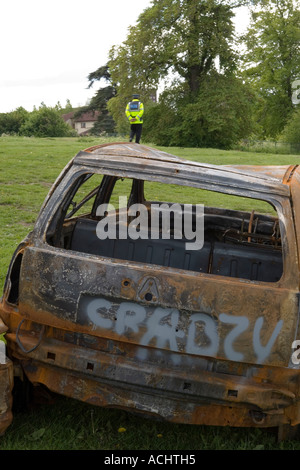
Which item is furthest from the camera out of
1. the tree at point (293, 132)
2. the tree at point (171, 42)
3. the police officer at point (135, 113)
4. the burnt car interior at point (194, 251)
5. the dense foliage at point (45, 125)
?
the dense foliage at point (45, 125)

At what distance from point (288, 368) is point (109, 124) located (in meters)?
61.5

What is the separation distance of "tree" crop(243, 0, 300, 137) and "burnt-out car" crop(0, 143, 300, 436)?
154 feet

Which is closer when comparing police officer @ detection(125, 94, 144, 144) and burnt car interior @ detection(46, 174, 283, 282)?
burnt car interior @ detection(46, 174, 283, 282)

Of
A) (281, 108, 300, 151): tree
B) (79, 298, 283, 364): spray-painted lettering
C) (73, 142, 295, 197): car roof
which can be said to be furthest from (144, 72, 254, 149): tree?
(79, 298, 283, 364): spray-painted lettering

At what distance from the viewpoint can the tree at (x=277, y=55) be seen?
48500 millimetres

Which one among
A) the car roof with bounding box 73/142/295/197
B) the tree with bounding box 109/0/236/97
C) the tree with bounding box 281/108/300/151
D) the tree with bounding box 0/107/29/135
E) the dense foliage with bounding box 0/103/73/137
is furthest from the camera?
the tree with bounding box 0/107/29/135

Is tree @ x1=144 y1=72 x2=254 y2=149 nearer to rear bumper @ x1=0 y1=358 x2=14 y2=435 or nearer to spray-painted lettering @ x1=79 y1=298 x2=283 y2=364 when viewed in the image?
spray-painted lettering @ x1=79 y1=298 x2=283 y2=364

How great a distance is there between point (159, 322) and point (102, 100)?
197 feet

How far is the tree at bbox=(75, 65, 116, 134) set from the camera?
58.4 metres

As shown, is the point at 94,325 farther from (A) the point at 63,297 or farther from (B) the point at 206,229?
(B) the point at 206,229

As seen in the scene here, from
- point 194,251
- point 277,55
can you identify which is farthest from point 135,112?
point 277,55

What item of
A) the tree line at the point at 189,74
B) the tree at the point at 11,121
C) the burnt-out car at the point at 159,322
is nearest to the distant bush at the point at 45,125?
the tree at the point at 11,121

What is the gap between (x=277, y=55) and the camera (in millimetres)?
49938

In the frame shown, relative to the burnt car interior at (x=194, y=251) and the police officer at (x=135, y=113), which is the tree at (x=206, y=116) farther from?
the burnt car interior at (x=194, y=251)
